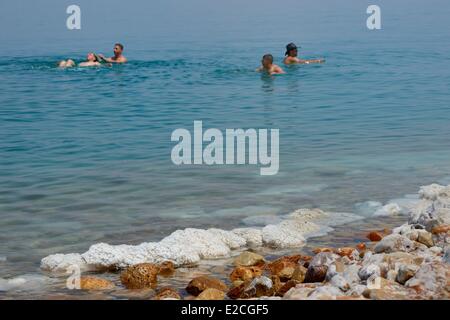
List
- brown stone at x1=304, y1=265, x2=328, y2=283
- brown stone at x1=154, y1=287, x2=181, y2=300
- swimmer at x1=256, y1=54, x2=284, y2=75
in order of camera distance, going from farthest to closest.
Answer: swimmer at x1=256, y1=54, x2=284, y2=75
brown stone at x1=304, y1=265, x2=328, y2=283
brown stone at x1=154, y1=287, x2=181, y2=300

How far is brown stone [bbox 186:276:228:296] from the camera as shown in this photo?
23.4ft

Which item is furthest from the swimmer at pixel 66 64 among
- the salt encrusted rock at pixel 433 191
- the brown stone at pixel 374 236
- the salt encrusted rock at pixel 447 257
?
the salt encrusted rock at pixel 447 257

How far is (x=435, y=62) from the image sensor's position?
2597 cm

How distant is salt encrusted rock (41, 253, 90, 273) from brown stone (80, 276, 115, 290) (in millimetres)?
547

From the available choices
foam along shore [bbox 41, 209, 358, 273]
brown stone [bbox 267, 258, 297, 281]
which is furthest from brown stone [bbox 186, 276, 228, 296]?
foam along shore [bbox 41, 209, 358, 273]

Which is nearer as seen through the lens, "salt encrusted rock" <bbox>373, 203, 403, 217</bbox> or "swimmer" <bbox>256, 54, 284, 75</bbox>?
"salt encrusted rock" <bbox>373, 203, 403, 217</bbox>

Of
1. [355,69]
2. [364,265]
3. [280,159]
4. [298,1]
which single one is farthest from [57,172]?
[298,1]

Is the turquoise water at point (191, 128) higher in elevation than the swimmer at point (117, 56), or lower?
lower

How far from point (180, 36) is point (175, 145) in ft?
71.7

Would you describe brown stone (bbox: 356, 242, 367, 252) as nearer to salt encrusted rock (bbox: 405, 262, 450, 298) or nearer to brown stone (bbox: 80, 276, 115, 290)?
salt encrusted rock (bbox: 405, 262, 450, 298)

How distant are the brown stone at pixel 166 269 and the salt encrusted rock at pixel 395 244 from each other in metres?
2.02

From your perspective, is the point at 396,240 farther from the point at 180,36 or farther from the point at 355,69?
the point at 180,36

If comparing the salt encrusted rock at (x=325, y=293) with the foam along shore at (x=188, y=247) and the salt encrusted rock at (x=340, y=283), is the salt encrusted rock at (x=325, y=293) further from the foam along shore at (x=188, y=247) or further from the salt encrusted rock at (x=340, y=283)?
the foam along shore at (x=188, y=247)

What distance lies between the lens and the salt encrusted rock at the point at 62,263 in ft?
26.3
